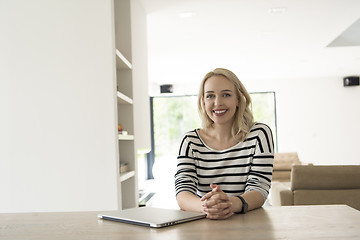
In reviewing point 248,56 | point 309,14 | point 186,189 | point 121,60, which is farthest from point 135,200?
point 248,56

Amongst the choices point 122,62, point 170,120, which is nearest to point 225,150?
point 122,62

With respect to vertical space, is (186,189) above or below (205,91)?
below

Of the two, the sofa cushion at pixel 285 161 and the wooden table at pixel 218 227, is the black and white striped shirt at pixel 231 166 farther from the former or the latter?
the sofa cushion at pixel 285 161

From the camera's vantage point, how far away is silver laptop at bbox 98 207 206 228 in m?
1.14

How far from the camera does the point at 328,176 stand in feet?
10.3

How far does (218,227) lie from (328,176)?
Answer: 2308 millimetres

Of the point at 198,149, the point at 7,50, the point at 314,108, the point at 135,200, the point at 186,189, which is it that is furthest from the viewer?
the point at 314,108

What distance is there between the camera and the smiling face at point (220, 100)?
1.79 metres

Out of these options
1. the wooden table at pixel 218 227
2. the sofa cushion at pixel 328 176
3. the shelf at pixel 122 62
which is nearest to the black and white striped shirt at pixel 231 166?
the wooden table at pixel 218 227

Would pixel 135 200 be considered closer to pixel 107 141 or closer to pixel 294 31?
pixel 107 141

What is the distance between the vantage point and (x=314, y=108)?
407 inches

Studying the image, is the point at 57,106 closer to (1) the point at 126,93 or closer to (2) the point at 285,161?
(1) the point at 126,93

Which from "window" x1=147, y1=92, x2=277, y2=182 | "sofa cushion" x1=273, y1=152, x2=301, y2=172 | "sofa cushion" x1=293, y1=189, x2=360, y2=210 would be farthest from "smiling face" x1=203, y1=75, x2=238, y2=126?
"window" x1=147, y1=92, x2=277, y2=182

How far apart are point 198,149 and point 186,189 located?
20cm
